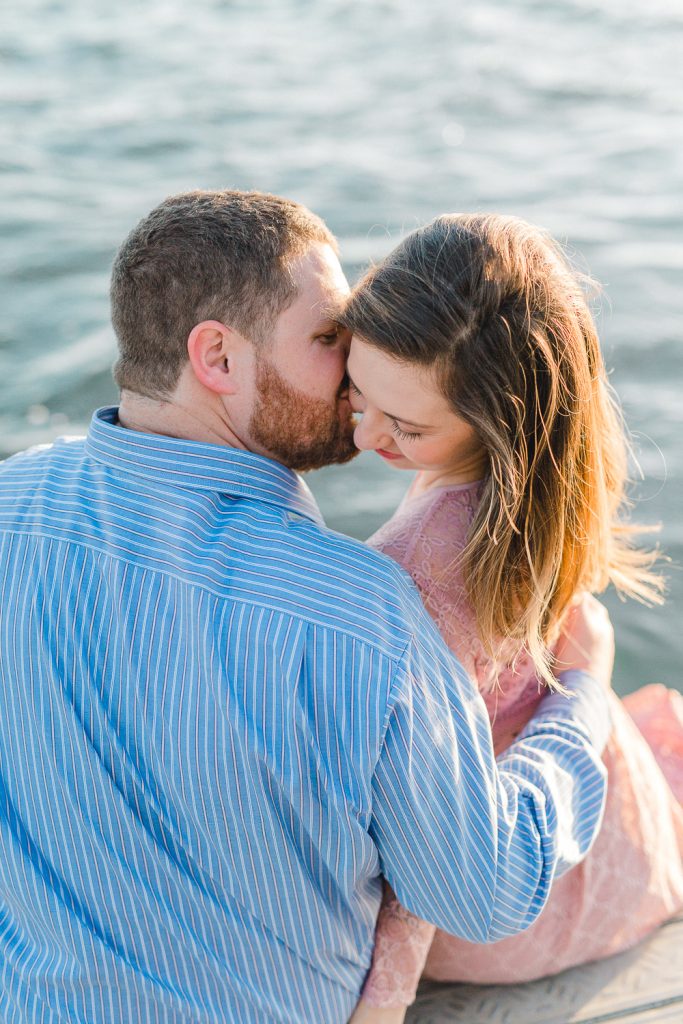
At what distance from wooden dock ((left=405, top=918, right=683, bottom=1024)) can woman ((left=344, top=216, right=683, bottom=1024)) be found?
0.03 m

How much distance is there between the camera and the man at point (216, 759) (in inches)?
70.5

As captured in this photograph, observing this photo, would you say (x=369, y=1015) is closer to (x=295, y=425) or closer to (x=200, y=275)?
(x=295, y=425)

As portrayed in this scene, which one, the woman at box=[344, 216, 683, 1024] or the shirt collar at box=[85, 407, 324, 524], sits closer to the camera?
the shirt collar at box=[85, 407, 324, 524]

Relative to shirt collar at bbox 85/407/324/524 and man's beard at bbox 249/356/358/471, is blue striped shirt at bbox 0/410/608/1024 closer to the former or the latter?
shirt collar at bbox 85/407/324/524

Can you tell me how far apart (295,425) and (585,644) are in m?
0.80

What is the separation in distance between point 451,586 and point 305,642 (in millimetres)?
457

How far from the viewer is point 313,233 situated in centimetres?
221

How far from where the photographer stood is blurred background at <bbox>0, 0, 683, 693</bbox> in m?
5.09

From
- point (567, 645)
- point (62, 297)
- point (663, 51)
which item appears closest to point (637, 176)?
point (663, 51)

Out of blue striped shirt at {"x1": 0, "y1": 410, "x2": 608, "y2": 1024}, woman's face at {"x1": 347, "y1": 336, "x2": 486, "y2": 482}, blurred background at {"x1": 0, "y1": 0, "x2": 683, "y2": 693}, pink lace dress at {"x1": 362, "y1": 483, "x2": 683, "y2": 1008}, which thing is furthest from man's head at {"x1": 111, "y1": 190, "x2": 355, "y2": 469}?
blurred background at {"x1": 0, "y1": 0, "x2": 683, "y2": 693}

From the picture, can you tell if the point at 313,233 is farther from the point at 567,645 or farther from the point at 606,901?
the point at 606,901

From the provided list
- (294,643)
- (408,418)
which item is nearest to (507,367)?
(408,418)

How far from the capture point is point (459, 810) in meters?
1.88

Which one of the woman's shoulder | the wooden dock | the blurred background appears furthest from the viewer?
the blurred background
